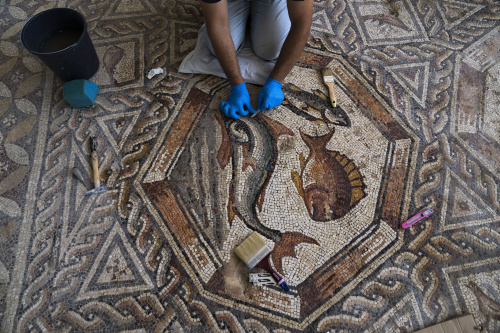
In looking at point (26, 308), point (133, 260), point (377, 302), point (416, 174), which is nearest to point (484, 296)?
point (377, 302)

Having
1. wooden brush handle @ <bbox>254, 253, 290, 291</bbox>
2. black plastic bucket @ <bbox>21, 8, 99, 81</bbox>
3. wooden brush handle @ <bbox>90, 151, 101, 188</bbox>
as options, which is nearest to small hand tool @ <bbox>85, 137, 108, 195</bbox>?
wooden brush handle @ <bbox>90, 151, 101, 188</bbox>

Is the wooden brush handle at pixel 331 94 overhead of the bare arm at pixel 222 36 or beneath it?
beneath

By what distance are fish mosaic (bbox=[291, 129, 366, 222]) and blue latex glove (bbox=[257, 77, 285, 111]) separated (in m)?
0.26

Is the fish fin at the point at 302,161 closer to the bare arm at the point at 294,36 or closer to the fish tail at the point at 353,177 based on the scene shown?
the fish tail at the point at 353,177

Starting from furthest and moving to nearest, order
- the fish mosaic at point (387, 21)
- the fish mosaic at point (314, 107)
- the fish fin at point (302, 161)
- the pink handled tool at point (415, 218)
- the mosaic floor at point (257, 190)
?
the fish mosaic at point (387, 21), the fish mosaic at point (314, 107), the fish fin at point (302, 161), the pink handled tool at point (415, 218), the mosaic floor at point (257, 190)

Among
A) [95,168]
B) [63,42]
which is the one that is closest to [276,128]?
[95,168]

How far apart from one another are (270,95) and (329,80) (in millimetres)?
362

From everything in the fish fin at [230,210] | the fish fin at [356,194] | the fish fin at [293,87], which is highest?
the fish fin at [293,87]

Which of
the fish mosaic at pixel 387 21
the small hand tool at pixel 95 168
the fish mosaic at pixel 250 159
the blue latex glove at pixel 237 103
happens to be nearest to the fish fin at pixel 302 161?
the fish mosaic at pixel 250 159

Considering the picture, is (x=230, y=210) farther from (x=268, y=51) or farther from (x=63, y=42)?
(x=63, y=42)

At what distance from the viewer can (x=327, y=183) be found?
1403 mm

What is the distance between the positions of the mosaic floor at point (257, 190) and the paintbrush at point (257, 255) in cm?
4

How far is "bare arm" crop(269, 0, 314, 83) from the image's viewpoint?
1284mm

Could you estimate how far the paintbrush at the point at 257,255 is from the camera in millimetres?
1218
